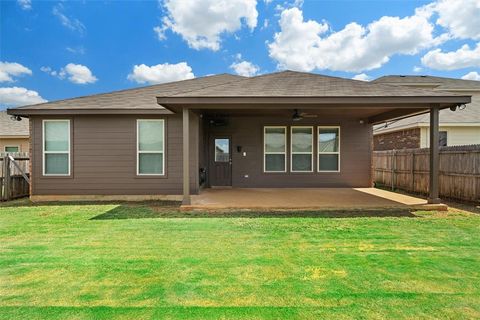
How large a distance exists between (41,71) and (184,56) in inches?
361

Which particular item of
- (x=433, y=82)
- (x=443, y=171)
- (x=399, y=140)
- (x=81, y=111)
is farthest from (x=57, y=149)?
(x=433, y=82)

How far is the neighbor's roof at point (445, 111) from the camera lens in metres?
13.1

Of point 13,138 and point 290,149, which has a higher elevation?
point 13,138

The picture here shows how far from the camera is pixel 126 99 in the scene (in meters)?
9.05

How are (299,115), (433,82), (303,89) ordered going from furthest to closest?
(433,82) → (299,115) → (303,89)

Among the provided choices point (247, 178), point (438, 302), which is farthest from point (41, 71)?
point (438, 302)

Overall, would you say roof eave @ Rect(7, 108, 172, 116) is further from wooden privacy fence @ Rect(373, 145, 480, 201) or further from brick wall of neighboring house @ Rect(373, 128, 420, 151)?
brick wall of neighboring house @ Rect(373, 128, 420, 151)

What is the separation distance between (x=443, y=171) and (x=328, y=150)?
141 inches

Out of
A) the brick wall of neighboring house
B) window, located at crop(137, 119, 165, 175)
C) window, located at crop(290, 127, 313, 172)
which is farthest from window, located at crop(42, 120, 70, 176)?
the brick wall of neighboring house

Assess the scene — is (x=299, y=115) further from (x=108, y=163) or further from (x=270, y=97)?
(x=108, y=163)

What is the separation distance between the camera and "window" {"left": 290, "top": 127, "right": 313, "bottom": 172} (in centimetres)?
1054

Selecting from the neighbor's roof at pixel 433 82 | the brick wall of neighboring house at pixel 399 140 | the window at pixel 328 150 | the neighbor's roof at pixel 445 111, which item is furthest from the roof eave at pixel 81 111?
the neighbor's roof at pixel 433 82

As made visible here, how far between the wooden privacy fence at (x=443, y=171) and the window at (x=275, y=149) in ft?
13.9

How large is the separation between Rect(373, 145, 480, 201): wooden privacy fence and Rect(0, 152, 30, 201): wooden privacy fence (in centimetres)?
1252
